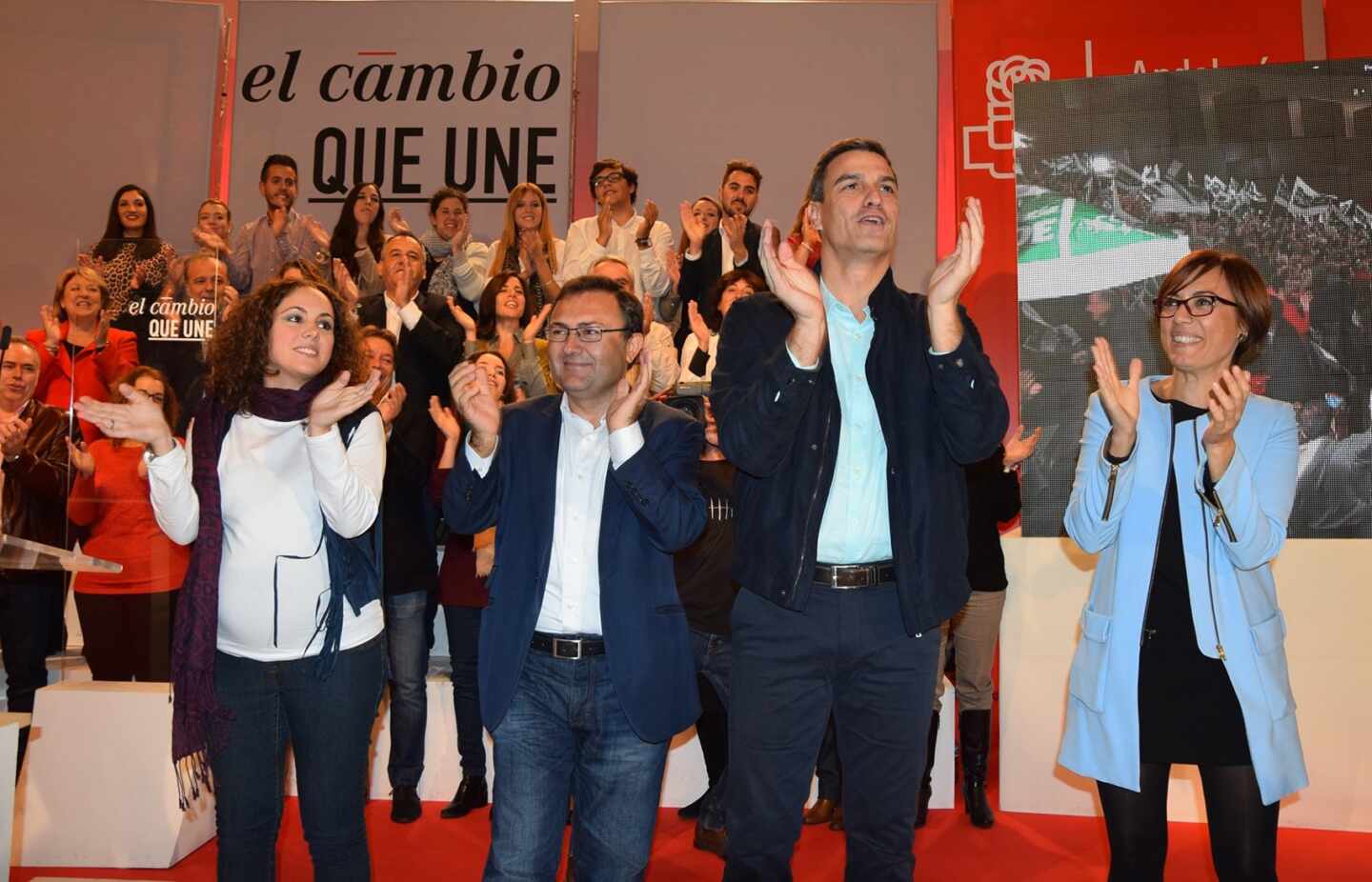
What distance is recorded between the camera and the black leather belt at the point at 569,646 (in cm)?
229

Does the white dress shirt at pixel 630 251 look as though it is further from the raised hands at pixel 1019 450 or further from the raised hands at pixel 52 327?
the raised hands at pixel 52 327

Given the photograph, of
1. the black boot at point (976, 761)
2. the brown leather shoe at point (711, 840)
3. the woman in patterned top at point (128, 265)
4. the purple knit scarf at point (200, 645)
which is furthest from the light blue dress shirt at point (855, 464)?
the woman in patterned top at point (128, 265)

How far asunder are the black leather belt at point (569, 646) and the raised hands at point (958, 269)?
0.96 meters

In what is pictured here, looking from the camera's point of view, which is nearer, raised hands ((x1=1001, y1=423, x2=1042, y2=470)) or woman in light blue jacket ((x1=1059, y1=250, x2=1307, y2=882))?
woman in light blue jacket ((x1=1059, y1=250, x2=1307, y2=882))

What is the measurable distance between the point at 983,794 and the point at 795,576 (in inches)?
99.6

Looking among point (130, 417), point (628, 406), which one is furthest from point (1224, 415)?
point (130, 417)

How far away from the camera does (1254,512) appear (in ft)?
7.39

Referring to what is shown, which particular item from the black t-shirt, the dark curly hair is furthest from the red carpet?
the dark curly hair

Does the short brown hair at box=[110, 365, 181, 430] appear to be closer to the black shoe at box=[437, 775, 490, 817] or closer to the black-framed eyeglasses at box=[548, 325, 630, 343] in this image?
the black shoe at box=[437, 775, 490, 817]

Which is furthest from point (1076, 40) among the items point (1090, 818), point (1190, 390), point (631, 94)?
point (1190, 390)

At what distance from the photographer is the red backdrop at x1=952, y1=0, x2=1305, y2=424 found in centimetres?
677

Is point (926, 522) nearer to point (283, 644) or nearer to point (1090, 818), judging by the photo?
point (283, 644)

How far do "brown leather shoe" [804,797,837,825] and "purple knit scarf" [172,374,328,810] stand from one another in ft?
7.73

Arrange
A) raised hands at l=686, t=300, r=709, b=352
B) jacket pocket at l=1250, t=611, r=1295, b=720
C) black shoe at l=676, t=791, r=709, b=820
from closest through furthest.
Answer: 1. jacket pocket at l=1250, t=611, r=1295, b=720
2. black shoe at l=676, t=791, r=709, b=820
3. raised hands at l=686, t=300, r=709, b=352
